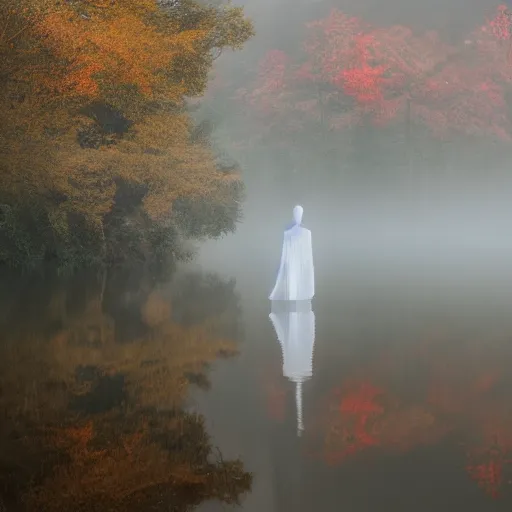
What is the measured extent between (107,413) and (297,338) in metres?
4.83

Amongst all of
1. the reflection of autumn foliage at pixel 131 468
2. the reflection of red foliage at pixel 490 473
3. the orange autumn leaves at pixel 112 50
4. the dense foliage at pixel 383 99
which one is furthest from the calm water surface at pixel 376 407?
the dense foliage at pixel 383 99

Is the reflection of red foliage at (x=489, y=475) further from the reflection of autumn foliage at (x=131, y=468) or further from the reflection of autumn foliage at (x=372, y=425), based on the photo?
the reflection of autumn foliage at (x=131, y=468)

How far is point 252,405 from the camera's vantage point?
7277 millimetres

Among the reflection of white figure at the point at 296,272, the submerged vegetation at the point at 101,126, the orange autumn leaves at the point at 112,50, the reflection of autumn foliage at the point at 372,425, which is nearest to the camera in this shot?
the reflection of autumn foliage at the point at 372,425

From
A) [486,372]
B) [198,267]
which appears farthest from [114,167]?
[486,372]

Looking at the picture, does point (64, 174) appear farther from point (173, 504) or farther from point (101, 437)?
point (173, 504)

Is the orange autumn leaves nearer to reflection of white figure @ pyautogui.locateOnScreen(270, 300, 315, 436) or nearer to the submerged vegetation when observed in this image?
the submerged vegetation

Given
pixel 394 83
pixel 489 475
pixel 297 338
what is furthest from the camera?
pixel 394 83

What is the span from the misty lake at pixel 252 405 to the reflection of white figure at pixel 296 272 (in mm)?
470

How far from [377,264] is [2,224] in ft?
38.4

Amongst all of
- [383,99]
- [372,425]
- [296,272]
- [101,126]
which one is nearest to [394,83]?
[383,99]

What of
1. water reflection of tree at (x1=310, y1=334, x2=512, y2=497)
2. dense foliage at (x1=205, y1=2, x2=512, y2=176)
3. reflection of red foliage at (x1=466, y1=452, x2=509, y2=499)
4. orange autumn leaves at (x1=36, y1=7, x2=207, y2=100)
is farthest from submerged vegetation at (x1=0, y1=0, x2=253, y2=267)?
dense foliage at (x1=205, y1=2, x2=512, y2=176)

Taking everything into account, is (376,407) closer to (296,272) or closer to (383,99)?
(296,272)

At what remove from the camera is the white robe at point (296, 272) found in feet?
54.1
